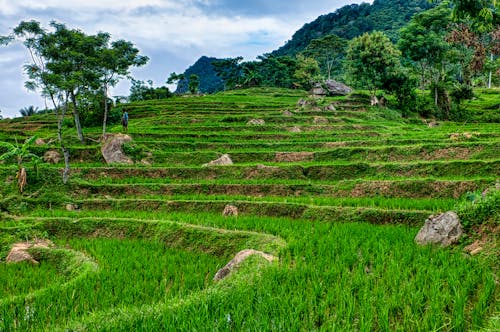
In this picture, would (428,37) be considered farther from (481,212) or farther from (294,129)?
(481,212)

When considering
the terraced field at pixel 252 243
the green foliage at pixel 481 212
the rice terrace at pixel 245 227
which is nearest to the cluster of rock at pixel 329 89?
the rice terrace at pixel 245 227

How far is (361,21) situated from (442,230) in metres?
83.2

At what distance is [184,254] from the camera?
656cm

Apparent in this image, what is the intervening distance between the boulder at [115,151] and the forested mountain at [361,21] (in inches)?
2295

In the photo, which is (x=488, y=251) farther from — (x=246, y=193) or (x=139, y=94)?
(x=139, y=94)

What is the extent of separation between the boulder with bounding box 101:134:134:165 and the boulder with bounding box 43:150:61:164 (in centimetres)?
232

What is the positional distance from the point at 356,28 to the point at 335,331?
83557mm

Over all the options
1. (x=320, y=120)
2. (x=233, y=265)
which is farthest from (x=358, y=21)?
(x=233, y=265)

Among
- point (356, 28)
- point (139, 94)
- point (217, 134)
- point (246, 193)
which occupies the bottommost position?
point (246, 193)

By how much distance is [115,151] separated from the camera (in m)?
16.4

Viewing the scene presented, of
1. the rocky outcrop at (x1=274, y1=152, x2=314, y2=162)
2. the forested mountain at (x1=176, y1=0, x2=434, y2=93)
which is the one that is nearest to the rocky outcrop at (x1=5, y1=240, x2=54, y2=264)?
the rocky outcrop at (x1=274, y1=152, x2=314, y2=162)

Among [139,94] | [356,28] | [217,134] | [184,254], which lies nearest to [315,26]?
[356,28]

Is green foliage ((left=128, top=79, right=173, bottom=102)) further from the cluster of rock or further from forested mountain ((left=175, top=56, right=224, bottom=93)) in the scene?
forested mountain ((left=175, top=56, right=224, bottom=93))

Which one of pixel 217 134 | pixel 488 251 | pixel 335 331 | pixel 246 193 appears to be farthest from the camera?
pixel 217 134
